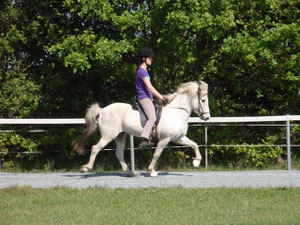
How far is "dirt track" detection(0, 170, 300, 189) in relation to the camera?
9609 mm

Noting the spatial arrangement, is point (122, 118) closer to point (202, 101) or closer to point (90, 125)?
point (90, 125)

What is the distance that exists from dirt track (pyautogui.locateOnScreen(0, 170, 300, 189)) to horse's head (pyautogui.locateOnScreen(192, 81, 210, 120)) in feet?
4.55

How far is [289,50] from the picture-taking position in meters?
12.2

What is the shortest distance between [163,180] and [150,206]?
274 centimetres

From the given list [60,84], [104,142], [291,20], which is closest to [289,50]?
[291,20]

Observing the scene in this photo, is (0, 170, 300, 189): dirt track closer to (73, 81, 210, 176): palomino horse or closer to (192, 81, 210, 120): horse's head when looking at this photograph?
(73, 81, 210, 176): palomino horse

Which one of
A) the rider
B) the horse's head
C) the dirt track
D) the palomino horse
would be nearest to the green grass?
the dirt track

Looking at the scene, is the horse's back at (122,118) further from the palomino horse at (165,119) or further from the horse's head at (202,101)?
the horse's head at (202,101)

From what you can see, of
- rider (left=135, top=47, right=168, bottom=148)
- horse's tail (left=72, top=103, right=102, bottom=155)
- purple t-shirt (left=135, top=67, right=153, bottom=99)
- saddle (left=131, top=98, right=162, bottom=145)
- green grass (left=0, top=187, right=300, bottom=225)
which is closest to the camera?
green grass (left=0, top=187, right=300, bottom=225)

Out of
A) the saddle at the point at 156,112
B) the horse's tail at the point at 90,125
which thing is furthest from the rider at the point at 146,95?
the horse's tail at the point at 90,125

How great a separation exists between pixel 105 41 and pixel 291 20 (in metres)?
4.93

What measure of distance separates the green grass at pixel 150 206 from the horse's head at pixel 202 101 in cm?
217

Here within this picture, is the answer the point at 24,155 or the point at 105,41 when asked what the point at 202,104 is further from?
the point at 24,155

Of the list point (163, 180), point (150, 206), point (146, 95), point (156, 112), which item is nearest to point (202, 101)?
point (156, 112)
